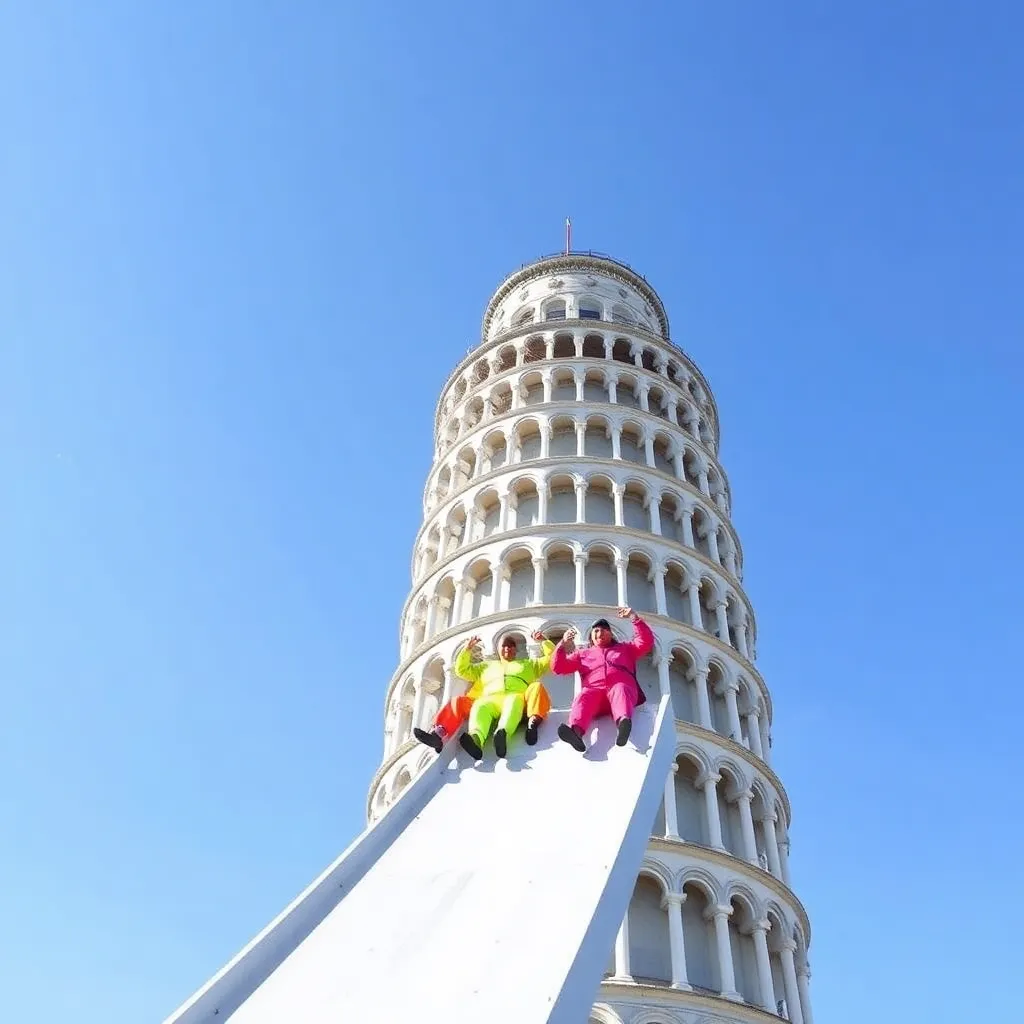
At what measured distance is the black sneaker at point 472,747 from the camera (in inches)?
395

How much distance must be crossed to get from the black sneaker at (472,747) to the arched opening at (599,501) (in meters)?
21.2

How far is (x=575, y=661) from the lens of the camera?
11.1 metres

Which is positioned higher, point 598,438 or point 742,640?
point 598,438

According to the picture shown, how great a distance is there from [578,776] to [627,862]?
1553mm

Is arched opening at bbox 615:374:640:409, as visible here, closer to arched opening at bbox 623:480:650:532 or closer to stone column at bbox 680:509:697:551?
arched opening at bbox 623:480:650:532

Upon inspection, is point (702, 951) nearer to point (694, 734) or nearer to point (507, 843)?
point (694, 734)

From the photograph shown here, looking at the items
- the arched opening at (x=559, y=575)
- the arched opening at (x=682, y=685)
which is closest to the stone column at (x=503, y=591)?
the arched opening at (x=559, y=575)

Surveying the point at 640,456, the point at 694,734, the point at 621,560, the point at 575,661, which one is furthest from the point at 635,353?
→ the point at 575,661

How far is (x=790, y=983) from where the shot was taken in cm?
2348

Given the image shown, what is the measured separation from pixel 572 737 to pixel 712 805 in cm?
1632

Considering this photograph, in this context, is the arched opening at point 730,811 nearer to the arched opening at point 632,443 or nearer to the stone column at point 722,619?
the stone column at point 722,619

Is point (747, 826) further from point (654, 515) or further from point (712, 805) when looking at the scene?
point (654, 515)

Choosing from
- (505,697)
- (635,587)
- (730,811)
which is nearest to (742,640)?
(635,587)

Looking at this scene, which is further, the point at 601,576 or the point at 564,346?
the point at 564,346
